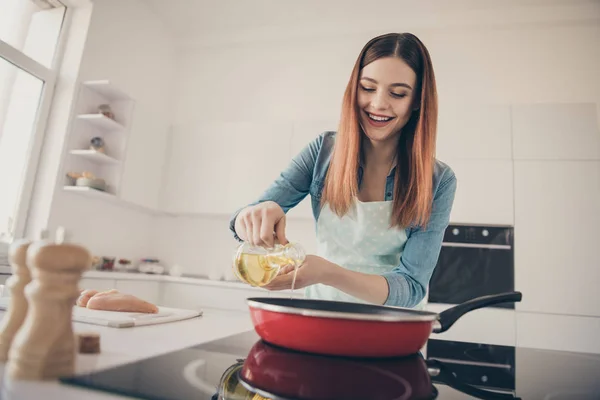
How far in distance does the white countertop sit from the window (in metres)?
1.99

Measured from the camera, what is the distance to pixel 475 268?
8.18ft

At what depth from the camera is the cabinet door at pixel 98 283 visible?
220cm

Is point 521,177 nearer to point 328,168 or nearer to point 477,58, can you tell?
point 477,58

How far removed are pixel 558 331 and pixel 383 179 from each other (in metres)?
1.85

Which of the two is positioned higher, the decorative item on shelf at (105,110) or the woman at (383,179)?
the decorative item on shelf at (105,110)

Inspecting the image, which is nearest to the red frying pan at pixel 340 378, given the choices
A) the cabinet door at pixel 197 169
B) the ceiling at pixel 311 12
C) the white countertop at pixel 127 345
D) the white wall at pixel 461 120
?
the white countertop at pixel 127 345

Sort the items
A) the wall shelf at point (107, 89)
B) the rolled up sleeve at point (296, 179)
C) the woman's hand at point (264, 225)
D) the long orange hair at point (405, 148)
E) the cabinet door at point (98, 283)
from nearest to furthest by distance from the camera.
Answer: the woman's hand at point (264, 225), the long orange hair at point (405, 148), the rolled up sleeve at point (296, 179), the cabinet door at point (98, 283), the wall shelf at point (107, 89)

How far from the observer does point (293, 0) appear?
3154mm

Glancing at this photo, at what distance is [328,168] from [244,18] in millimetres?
2690

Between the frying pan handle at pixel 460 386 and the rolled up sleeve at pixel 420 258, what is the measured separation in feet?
1.35

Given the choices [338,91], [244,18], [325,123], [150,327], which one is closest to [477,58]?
[338,91]

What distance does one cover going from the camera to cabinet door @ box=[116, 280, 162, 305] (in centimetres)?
251

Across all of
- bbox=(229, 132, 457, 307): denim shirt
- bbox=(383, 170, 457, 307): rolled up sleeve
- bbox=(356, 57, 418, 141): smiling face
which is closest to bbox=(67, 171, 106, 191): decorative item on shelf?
bbox=(229, 132, 457, 307): denim shirt

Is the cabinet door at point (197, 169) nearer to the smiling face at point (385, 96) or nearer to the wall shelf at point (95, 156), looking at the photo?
the wall shelf at point (95, 156)
